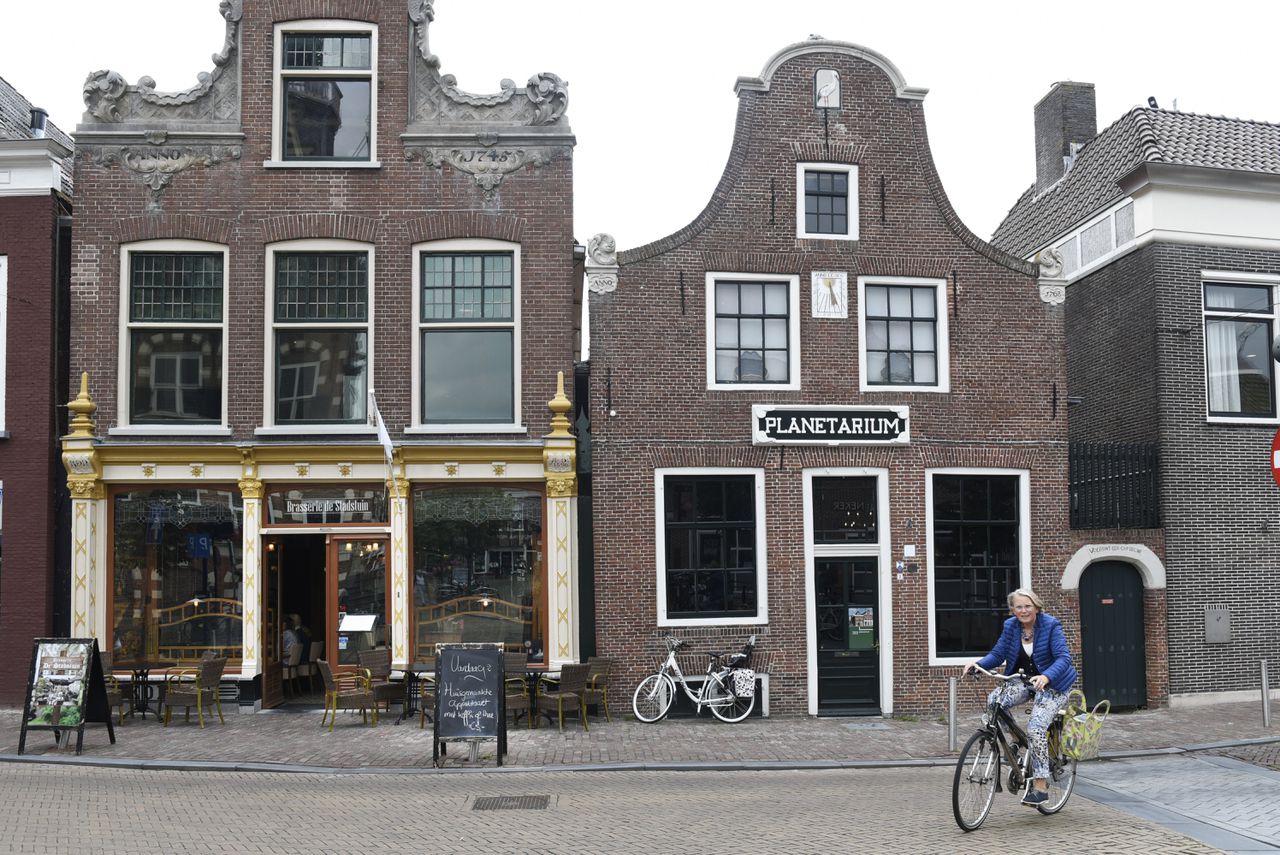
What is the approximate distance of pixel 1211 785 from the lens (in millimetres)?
11914

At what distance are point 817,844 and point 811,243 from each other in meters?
10.3

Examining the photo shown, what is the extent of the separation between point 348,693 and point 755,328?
7.75 m

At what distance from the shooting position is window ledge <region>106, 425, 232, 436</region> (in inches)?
667

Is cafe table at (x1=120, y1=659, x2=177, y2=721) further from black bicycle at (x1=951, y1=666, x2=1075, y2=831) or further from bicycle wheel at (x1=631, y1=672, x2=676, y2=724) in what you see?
black bicycle at (x1=951, y1=666, x2=1075, y2=831)

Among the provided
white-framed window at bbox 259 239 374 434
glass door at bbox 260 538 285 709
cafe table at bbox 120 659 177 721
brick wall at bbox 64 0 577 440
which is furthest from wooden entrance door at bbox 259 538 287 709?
white-framed window at bbox 259 239 374 434

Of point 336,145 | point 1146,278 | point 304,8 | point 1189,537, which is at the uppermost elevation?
point 304,8

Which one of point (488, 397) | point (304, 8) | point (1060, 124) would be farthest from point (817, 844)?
point (1060, 124)

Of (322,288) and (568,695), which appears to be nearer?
(568,695)

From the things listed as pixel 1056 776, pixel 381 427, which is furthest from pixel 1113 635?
pixel 381 427

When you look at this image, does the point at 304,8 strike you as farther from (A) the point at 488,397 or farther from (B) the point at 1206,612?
(B) the point at 1206,612

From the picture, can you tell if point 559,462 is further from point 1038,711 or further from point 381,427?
point 1038,711

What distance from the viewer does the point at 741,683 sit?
53.9 feet

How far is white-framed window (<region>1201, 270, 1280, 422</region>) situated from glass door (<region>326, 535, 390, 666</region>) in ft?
42.9

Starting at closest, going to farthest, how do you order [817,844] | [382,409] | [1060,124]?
[817,844] < [382,409] < [1060,124]
